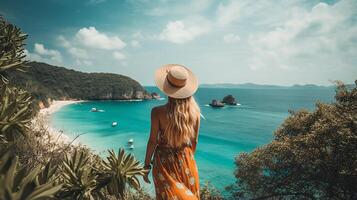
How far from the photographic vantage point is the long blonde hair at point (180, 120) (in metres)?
2.41

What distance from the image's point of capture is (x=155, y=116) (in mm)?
2443

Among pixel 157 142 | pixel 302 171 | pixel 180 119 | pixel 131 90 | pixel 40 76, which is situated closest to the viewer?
pixel 180 119

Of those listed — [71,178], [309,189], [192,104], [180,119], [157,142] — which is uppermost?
[192,104]

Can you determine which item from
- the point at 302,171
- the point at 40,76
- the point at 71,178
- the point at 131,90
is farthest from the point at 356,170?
the point at 131,90

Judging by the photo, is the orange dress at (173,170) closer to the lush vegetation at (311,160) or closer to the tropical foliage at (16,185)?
the tropical foliage at (16,185)

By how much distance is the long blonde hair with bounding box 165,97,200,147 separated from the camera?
7.92 feet

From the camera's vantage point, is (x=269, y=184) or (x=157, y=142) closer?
(x=157, y=142)

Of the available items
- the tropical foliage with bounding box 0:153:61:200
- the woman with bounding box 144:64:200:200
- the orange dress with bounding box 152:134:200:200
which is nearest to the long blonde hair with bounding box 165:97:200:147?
the woman with bounding box 144:64:200:200

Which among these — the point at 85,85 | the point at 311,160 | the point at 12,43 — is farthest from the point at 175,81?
the point at 85,85

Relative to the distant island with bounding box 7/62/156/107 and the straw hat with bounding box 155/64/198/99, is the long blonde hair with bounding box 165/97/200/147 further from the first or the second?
the distant island with bounding box 7/62/156/107

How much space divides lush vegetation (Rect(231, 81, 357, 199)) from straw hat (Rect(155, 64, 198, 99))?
5.23 metres

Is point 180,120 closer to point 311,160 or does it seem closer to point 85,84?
point 311,160

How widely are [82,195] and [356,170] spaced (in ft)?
19.4

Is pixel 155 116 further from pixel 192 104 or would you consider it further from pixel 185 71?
pixel 185 71
